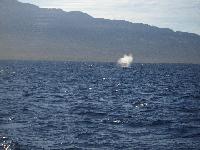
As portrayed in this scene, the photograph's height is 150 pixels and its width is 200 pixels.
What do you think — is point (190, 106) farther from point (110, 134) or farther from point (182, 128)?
point (110, 134)

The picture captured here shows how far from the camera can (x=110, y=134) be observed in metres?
24.8

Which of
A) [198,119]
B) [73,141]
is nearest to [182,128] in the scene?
[198,119]

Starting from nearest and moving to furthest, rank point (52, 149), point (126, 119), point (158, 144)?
point (52, 149)
point (158, 144)
point (126, 119)

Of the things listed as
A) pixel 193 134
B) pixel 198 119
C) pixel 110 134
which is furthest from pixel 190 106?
pixel 110 134

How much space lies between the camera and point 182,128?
2723cm

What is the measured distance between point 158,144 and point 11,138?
893 cm

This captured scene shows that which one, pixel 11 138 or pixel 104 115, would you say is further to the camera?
pixel 104 115

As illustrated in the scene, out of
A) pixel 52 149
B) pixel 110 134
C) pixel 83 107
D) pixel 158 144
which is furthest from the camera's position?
pixel 83 107

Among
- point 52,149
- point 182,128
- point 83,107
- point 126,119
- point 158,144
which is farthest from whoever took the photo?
point 83,107

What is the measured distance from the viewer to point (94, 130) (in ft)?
85.4

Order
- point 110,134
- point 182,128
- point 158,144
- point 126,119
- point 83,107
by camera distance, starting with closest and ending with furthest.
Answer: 1. point 158,144
2. point 110,134
3. point 182,128
4. point 126,119
5. point 83,107

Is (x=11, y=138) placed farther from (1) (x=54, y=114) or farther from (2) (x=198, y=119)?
(2) (x=198, y=119)

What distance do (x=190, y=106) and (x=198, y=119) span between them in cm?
870

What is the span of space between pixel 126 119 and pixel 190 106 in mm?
11739
